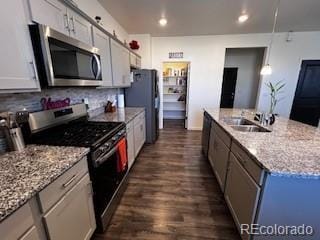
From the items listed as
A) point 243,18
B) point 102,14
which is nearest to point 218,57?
point 243,18

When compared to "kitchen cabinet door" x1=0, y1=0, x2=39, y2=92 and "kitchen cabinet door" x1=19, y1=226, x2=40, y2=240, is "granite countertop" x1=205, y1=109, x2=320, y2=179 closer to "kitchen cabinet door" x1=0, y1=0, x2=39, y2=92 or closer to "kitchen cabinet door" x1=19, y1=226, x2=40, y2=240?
"kitchen cabinet door" x1=19, y1=226, x2=40, y2=240

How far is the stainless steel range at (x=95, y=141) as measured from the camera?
1.41 metres

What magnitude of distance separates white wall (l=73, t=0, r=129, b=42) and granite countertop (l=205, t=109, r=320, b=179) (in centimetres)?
263

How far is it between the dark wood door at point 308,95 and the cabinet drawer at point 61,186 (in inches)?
228

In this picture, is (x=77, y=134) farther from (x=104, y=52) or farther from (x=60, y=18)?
(x=104, y=52)

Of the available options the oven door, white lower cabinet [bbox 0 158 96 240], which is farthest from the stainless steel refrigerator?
white lower cabinet [bbox 0 158 96 240]

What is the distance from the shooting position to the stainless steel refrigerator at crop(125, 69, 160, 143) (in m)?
3.62

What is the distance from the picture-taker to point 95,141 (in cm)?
144

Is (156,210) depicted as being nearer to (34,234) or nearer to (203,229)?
(203,229)

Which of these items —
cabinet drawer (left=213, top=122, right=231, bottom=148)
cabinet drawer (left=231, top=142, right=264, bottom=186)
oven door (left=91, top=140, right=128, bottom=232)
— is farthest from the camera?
cabinet drawer (left=213, top=122, right=231, bottom=148)

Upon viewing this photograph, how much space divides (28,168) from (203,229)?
1649 millimetres

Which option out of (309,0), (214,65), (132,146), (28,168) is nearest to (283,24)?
(309,0)

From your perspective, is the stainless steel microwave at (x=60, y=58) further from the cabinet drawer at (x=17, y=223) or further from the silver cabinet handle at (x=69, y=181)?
the cabinet drawer at (x=17, y=223)

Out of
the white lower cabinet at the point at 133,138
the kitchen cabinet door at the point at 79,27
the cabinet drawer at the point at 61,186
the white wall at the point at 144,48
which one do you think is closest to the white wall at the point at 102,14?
the white wall at the point at 144,48
